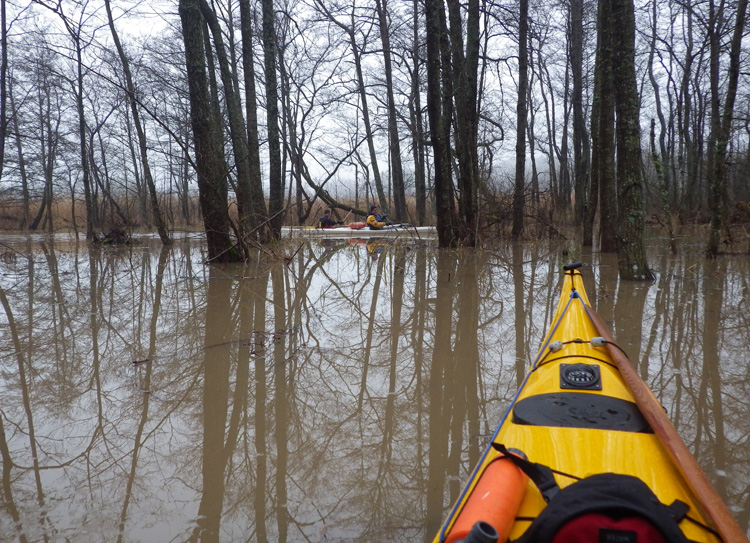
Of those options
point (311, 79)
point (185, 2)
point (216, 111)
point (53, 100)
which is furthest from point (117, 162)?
point (185, 2)

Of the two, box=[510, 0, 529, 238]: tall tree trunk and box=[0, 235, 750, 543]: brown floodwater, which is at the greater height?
box=[510, 0, 529, 238]: tall tree trunk

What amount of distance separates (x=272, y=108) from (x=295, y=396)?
415 inches

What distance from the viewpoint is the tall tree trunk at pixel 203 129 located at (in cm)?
756

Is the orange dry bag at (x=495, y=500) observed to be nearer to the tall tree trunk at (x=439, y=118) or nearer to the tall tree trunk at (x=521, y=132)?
the tall tree trunk at (x=439, y=118)

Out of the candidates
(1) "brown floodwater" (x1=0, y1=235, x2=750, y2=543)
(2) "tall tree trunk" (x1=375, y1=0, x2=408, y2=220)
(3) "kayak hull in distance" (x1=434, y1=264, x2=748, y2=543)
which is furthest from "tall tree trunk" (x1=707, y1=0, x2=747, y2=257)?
(2) "tall tree trunk" (x1=375, y1=0, x2=408, y2=220)

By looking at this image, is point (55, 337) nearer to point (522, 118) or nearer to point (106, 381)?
point (106, 381)

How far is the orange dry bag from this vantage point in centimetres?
111

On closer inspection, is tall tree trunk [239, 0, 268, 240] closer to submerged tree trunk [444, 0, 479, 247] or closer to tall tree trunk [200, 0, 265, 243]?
tall tree trunk [200, 0, 265, 243]

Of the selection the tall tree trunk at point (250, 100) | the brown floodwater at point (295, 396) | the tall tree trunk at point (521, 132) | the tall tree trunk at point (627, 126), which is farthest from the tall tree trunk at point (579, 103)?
the brown floodwater at point (295, 396)

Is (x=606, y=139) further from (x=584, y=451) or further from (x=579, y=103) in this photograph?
(x=584, y=451)

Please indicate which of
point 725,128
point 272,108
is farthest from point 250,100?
point 725,128

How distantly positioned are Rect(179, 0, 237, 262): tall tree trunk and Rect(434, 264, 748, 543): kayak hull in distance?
656 cm

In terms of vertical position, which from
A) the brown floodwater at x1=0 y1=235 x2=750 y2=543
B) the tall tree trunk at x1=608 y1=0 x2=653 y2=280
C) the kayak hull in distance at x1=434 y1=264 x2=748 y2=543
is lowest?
the brown floodwater at x1=0 y1=235 x2=750 y2=543

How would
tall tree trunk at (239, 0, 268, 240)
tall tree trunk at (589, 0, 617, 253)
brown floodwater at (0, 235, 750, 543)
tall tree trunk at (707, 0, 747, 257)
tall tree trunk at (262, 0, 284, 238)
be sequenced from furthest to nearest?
tall tree trunk at (262, 0, 284, 238), tall tree trunk at (239, 0, 268, 240), tall tree trunk at (589, 0, 617, 253), tall tree trunk at (707, 0, 747, 257), brown floodwater at (0, 235, 750, 543)
